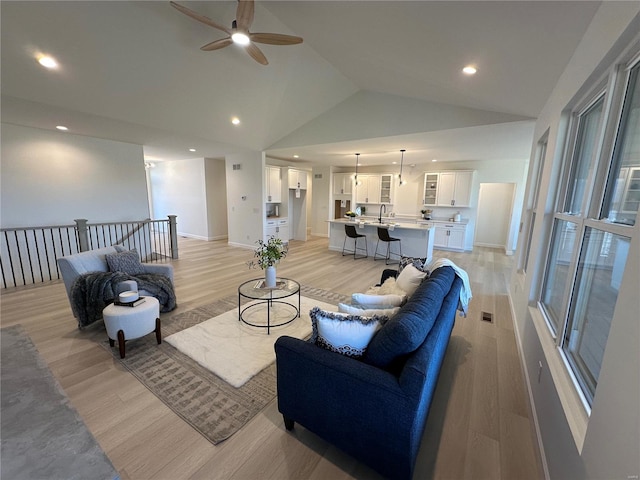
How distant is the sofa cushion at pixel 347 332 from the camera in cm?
152

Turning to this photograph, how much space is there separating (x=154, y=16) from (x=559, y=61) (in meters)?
3.95

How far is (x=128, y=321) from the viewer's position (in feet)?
7.96

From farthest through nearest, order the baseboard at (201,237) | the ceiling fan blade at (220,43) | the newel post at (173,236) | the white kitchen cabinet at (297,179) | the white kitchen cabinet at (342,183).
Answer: the white kitchen cabinet at (342,183) → the baseboard at (201,237) → the white kitchen cabinet at (297,179) → the newel post at (173,236) → the ceiling fan blade at (220,43)

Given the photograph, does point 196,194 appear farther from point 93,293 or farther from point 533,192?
point 533,192

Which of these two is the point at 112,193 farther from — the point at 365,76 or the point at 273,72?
the point at 365,76

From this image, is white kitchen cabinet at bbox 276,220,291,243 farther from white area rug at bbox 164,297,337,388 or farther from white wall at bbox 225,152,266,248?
white area rug at bbox 164,297,337,388

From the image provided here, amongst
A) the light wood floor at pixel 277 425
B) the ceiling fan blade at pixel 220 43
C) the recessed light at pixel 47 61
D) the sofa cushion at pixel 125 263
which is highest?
the ceiling fan blade at pixel 220 43

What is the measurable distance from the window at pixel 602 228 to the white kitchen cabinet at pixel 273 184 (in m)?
6.38

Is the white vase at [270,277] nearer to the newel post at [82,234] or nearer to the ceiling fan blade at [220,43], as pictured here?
the ceiling fan blade at [220,43]

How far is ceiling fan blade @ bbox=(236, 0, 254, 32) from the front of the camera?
7.15ft

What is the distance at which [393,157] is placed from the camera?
6879 mm

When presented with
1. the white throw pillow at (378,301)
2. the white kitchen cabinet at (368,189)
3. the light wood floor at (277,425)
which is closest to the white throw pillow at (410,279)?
the white throw pillow at (378,301)

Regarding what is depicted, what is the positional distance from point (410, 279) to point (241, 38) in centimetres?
283

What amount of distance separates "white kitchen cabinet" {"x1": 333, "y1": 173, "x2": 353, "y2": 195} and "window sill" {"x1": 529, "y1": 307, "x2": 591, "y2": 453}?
730 centimetres
